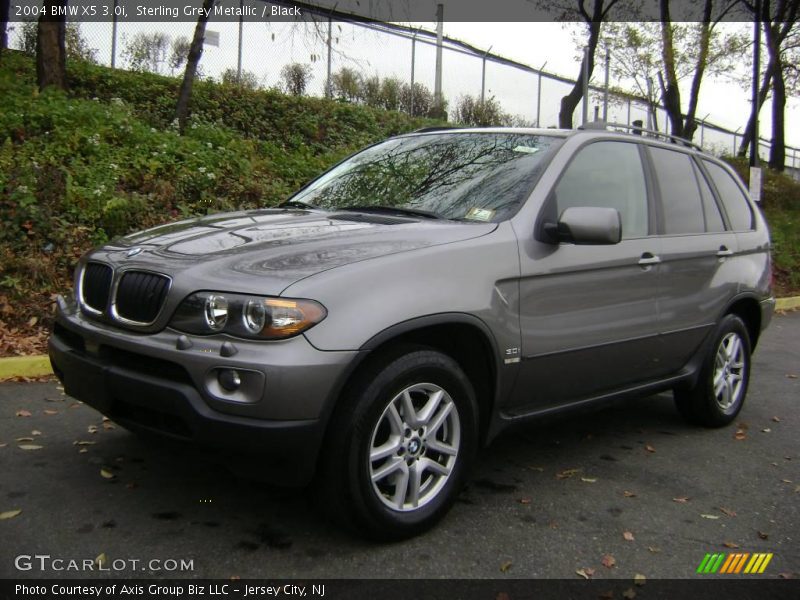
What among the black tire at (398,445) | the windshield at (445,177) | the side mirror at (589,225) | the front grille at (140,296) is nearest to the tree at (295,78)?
the windshield at (445,177)

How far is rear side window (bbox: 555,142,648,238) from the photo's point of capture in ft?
13.1

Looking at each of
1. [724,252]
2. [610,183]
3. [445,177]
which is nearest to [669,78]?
[724,252]

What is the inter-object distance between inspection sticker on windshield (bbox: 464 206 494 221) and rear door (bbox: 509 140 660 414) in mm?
228

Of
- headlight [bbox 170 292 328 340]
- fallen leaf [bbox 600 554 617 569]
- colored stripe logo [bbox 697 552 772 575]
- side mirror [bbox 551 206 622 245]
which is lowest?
colored stripe logo [bbox 697 552 772 575]

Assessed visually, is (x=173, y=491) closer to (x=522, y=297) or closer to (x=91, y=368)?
(x=91, y=368)

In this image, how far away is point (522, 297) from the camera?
11.5 feet


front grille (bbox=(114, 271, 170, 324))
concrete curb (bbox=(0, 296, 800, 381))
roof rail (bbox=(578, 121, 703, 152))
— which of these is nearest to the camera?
front grille (bbox=(114, 271, 170, 324))

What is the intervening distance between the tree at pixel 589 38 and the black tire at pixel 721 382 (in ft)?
47.3

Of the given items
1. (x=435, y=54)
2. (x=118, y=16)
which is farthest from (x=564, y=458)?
(x=435, y=54)

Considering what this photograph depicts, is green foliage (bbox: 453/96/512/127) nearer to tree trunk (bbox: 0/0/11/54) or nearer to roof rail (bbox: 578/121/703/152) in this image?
tree trunk (bbox: 0/0/11/54)

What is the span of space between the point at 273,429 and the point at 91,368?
0.90m

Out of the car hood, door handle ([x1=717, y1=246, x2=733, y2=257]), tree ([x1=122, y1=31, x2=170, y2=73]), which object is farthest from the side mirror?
tree ([x1=122, y1=31, x2=170, y2=73])

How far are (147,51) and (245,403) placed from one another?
1222 centimetres

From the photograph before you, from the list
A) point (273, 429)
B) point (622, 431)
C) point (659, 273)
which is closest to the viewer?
point (273, 429)
